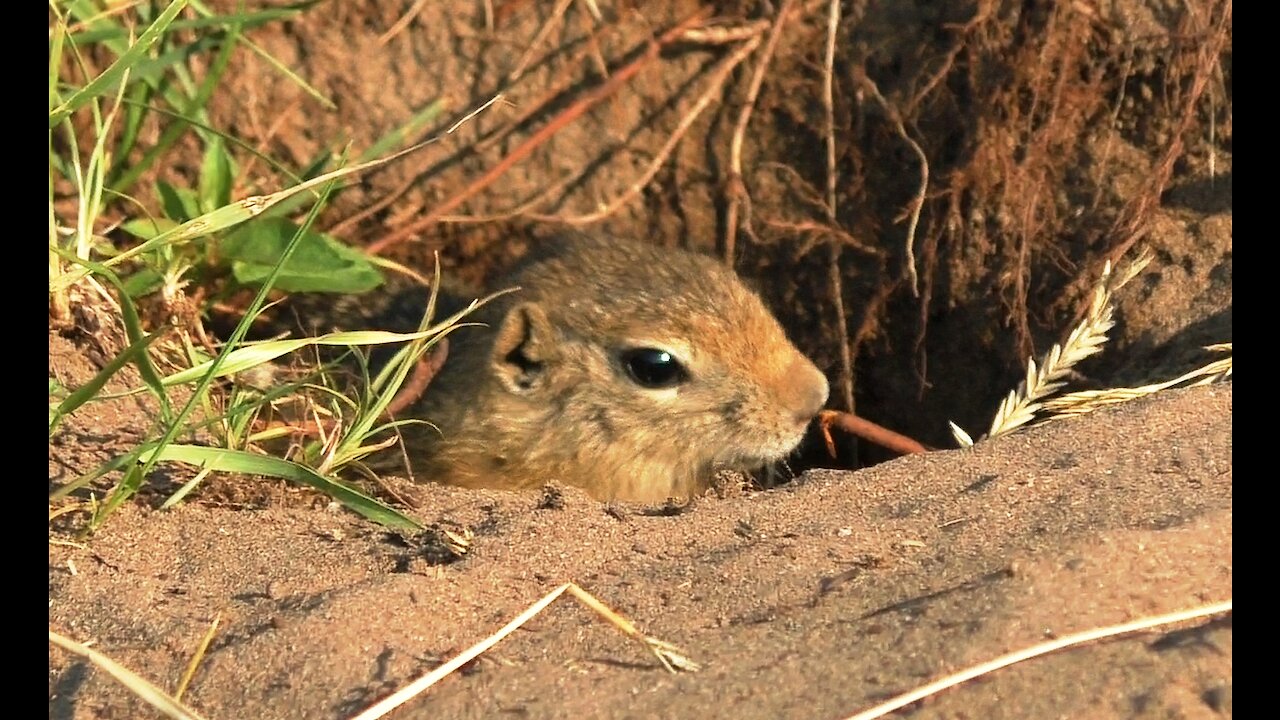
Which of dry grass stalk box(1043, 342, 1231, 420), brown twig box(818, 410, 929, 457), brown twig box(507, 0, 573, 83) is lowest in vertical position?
brown twig box(818, 410, 929, 457)

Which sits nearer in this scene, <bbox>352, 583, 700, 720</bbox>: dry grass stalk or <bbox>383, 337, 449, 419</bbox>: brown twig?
<bbox>352, 583, 700, 720</bbox>: dry grass stalk

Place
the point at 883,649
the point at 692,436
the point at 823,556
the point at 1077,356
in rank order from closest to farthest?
1. the point at 883,649
2. the point at 823,556
3. the point at 1077,356
4. the point at 692,436

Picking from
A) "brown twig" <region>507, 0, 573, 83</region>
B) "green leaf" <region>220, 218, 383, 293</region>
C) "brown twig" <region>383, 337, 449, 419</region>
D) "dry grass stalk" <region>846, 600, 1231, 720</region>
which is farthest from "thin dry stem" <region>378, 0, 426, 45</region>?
"dry grass stalk" <region>846, 600, 1231, 720</region>

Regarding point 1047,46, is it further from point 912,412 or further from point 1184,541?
point 1184,541

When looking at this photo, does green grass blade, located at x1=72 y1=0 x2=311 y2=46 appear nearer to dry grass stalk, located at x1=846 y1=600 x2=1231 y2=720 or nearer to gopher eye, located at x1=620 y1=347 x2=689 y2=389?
gopher eye, located at x1=620 y1=347 x2=689 y2=389

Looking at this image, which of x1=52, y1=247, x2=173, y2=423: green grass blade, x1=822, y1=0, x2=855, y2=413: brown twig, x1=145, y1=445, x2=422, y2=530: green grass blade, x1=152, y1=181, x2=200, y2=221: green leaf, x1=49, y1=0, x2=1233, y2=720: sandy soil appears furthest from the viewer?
x1=822, y1=0, x2=855, y2=413: brown twig

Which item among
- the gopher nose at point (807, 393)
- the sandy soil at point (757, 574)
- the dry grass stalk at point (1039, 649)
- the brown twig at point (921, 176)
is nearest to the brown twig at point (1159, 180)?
the sandy soil at point (757, 574)

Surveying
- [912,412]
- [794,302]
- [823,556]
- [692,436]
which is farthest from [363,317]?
[823,556]
